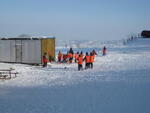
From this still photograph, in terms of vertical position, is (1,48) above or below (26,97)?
above

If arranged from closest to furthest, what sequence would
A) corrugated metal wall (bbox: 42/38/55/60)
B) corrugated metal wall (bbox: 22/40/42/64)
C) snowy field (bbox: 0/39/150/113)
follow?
snowy field (bbox: 0/39/150/113) → corrugated metal wall (bbox: 22/40/42/64) → corrugated metal wall (bbox: 42/38/55/60)

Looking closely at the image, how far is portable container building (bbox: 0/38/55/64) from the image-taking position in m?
25.6

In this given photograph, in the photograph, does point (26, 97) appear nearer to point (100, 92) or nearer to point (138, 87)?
Result: point (100, 92)

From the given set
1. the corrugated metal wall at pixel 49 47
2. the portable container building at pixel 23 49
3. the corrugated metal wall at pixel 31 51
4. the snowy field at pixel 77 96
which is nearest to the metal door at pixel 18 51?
the portable container building at pixel 23 49

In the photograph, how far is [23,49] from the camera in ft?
85.3

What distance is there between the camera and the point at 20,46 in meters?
26.1

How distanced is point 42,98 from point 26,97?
0.91 meters

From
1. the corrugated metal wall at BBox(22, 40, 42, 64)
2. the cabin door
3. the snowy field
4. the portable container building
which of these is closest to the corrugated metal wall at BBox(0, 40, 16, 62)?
the portable container building

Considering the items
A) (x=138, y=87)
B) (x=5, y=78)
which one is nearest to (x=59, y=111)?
(x=138, y=87)

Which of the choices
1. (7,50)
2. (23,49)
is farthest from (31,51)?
(7,50)

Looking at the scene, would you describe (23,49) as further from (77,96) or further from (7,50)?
(77,96)

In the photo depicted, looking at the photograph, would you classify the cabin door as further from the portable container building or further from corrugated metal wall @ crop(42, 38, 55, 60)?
corrugated metal wall @ crop(42, 38, 55, 60)

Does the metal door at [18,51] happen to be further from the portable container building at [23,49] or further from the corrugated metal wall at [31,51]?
the corrugated metal wall at [31,51]

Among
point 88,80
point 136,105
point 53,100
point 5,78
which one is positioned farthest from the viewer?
point 5,78
